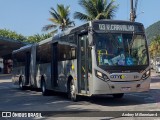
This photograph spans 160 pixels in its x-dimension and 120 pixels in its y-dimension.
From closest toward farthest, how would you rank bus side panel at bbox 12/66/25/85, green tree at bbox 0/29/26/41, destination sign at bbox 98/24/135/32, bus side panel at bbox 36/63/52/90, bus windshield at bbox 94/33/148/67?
bus windshield at bbox 94/33/148/67
destination sign at bbox 98/24/135/32
bus side panel at bbox 36/63/52/90
bus side panel at bbox 12/66/25/85
green tree at bbox 0/29/26/41

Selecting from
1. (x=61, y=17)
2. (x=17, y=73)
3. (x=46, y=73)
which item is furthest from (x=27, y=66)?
(x=61, y=17)

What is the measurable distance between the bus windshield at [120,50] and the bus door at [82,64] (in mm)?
859

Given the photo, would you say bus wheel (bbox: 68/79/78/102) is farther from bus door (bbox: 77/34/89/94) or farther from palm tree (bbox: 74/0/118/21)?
palm tree (bbox: 74/0/118/21)

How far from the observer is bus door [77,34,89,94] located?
15719mm

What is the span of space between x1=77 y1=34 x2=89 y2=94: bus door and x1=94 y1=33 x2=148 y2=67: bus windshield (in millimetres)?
859

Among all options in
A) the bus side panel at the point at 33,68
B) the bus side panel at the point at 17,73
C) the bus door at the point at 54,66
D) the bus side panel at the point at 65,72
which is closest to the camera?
the bus side panel at the point at 65,72

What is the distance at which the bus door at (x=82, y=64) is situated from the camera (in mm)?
15719

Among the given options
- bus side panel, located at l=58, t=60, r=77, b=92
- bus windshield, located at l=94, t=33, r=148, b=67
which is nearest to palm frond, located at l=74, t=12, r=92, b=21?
bus side panel, located at l=58, t=60, r=77, b=92

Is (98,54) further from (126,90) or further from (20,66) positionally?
(20,66)

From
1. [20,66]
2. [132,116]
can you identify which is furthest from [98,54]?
[20,66]

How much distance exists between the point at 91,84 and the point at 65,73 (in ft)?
10.8

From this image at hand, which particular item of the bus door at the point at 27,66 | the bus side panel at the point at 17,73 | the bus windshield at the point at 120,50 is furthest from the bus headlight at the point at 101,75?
the bus side panel at the point at 17,73

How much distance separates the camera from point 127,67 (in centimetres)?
1516

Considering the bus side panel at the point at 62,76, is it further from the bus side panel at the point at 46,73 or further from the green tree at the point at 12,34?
the green tree at the point at 12,34
